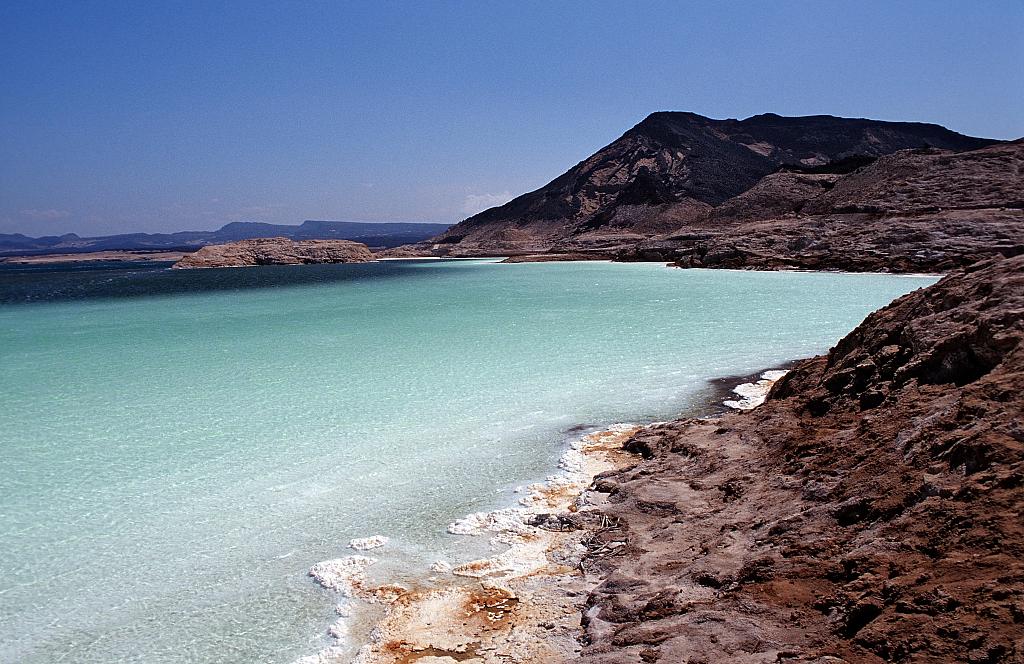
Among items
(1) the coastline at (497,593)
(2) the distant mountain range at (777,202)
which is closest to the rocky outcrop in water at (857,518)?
(1) the coastline at (497,593)

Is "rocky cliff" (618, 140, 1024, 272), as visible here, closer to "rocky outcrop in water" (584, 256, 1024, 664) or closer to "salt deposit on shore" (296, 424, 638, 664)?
"rocky outcrop in water" (584, 256, 1024, 664)

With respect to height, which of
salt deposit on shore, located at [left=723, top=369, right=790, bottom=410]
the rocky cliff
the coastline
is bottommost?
the coastline

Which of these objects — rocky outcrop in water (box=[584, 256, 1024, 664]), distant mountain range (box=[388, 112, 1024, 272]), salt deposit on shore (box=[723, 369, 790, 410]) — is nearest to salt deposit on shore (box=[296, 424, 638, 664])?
rocky outcrop in water (box=[584, 256, 1024, 664])

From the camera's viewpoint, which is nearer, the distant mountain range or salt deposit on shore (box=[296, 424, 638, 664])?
salt deposit on shore (box=[296, 424, 638, 664])

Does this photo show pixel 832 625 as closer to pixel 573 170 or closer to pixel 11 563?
pixel 11 563

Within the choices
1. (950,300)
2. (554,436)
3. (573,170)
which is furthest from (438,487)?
(573,170)

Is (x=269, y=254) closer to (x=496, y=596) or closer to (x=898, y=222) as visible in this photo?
(x=898, y=222)
